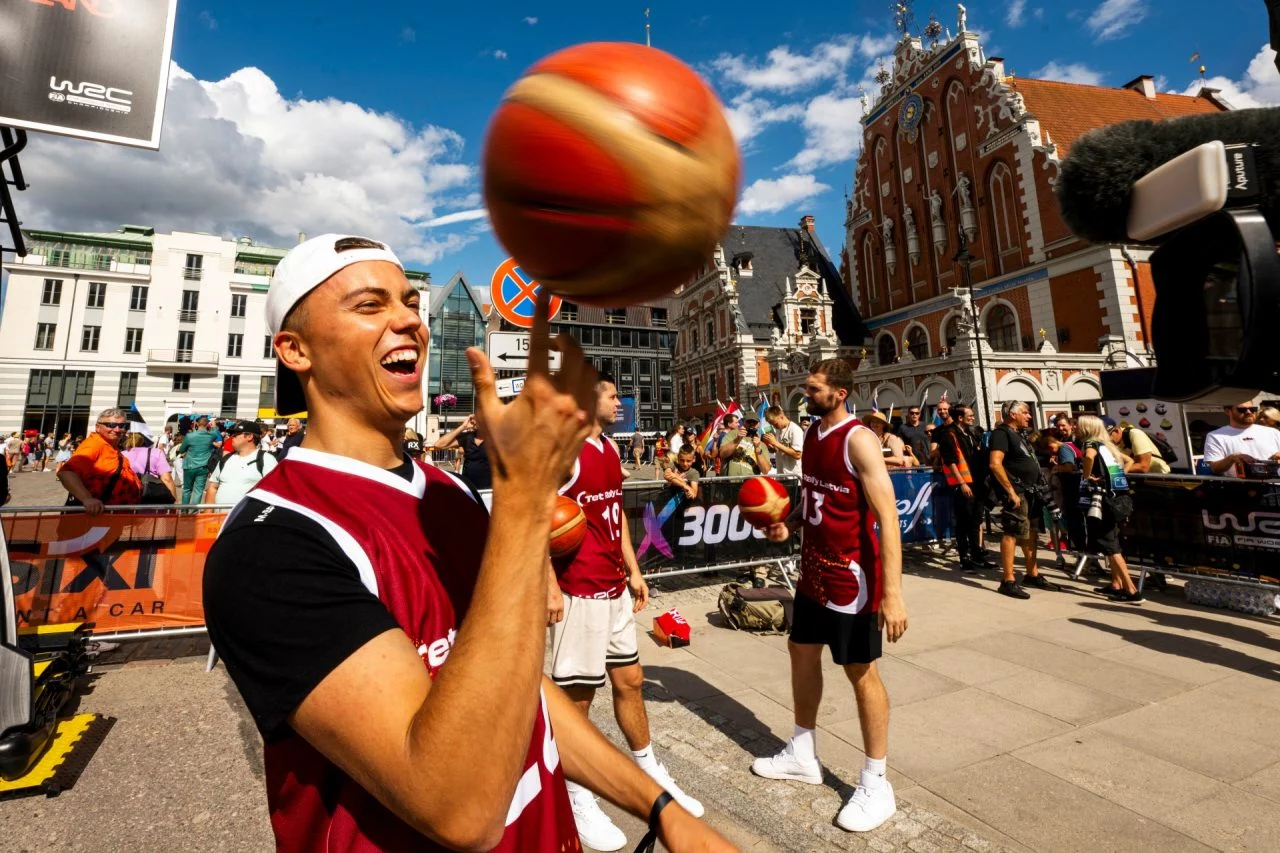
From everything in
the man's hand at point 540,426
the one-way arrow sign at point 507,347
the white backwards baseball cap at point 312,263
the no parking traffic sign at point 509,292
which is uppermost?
the no parking traffic sign at point 509,292

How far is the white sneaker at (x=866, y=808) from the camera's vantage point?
9.66 ft

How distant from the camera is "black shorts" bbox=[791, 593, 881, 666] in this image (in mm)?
A: 3248

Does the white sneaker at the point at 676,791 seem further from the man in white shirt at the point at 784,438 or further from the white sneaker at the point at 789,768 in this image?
the man in white shirt at the point at 784,438

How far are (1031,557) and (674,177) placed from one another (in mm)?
8638

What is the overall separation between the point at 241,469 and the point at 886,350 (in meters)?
36.7

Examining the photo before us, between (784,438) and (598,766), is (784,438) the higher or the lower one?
the higher one

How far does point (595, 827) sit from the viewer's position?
2.97 metres

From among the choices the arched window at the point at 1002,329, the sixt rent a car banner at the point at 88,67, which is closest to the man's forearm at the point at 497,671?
the sixt rent a car banner at the point at 88,67

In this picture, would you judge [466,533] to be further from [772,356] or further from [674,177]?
[772,356]

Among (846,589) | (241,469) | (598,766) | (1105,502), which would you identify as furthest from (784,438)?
(598,766)

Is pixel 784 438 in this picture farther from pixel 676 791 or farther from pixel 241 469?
pixel 241 469

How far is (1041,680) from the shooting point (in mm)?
4746

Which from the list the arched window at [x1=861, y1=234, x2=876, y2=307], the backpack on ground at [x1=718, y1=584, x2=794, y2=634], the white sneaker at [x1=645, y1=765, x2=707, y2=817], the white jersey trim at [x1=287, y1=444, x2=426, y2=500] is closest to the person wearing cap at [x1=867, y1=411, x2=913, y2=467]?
the backpack on ground at [x1=718, y1=584, x2=794, y2=634]

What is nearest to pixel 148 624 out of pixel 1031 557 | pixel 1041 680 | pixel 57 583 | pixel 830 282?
pixel 57 583
